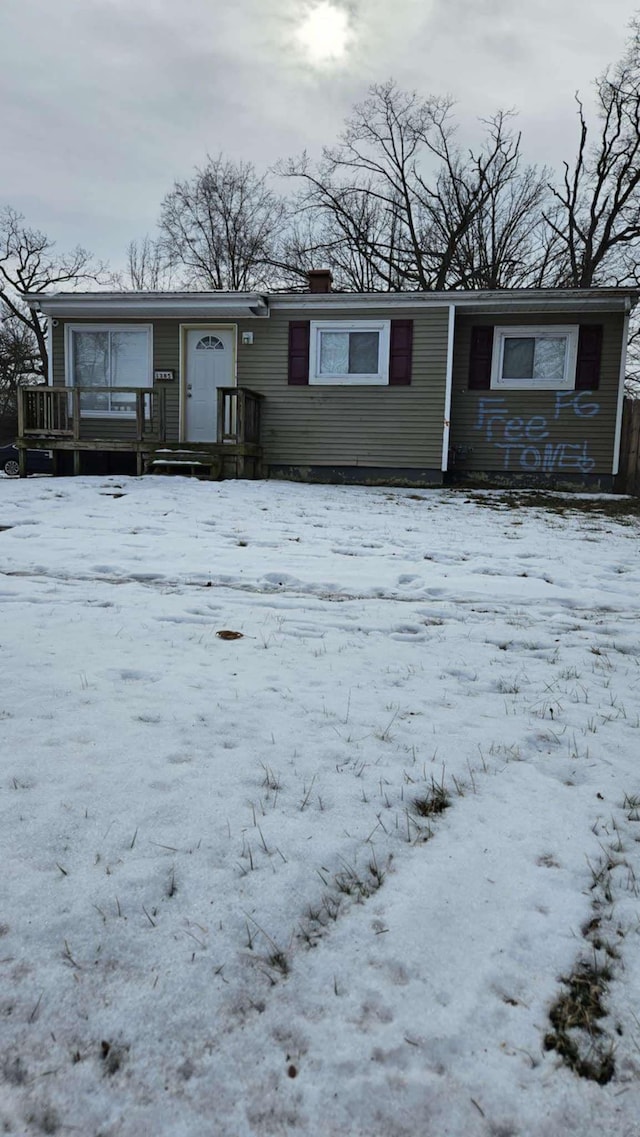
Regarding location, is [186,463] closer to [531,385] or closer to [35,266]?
[531,385]

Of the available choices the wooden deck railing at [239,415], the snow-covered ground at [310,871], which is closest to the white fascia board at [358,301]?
the wooden deck railing at [239,415]

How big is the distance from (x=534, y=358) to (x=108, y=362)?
28.3 feet

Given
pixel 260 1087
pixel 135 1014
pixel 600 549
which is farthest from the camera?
pixel 600 549

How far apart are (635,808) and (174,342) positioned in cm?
1324

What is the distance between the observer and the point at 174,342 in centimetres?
1353

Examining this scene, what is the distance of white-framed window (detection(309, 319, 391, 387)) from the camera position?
13.0 m

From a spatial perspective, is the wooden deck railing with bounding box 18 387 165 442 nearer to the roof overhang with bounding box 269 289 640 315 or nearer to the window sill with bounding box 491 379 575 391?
the roof overhang with bounding box 269 289 640 315

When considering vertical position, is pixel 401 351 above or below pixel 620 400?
above

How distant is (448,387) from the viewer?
12.8m

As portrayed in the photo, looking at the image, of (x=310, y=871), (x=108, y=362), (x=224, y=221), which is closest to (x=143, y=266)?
(x=224, y=221)

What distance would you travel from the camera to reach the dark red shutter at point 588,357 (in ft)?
41.2

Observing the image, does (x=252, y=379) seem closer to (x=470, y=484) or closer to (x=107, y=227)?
(x=470, y=484)

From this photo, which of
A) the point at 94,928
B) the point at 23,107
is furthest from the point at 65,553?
the point at 23,107

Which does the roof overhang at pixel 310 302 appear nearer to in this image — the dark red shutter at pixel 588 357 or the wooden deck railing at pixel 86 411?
the dark red shutter at pixel 588 357
